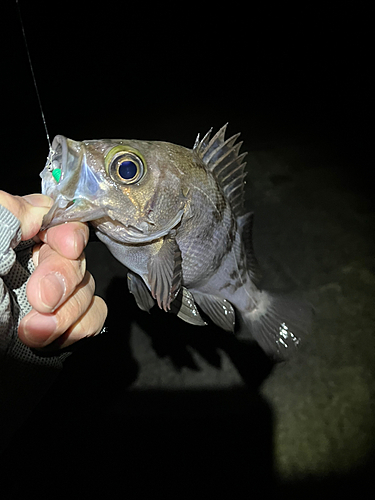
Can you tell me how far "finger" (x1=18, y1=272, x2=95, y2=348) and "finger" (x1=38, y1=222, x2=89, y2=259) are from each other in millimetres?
171

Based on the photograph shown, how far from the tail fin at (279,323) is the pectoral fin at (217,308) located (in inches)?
7.1

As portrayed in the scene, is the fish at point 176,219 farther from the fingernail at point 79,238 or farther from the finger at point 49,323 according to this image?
the finger at point 49,323

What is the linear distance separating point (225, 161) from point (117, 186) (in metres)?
0.46

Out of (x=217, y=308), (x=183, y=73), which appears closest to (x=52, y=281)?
(x=217, y=308)

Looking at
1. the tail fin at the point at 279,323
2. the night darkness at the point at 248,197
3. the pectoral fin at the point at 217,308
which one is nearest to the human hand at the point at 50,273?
the pectoral fin at the point at 217,308

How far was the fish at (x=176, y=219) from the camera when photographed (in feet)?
2.64

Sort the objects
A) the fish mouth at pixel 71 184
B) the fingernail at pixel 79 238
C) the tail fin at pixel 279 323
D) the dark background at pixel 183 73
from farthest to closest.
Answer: the dark background at pixel 183 73 → the tail fin at pixel 279 323 → the fingernail at pixel 79 238 → the fish mouth at pixel 71 184

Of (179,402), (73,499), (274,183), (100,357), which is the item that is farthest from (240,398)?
(274,183)

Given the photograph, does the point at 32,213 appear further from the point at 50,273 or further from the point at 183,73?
the point at 183,73

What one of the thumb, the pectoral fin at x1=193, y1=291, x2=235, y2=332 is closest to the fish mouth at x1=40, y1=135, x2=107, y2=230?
the thumb

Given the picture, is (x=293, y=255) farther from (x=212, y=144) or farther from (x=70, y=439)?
(x=70, y=439)

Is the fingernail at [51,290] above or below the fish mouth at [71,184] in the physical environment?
below

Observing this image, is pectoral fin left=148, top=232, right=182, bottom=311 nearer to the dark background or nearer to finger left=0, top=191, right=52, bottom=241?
finger left=0, top=191, right=52, bottom=241

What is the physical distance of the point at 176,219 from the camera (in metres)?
0.94
